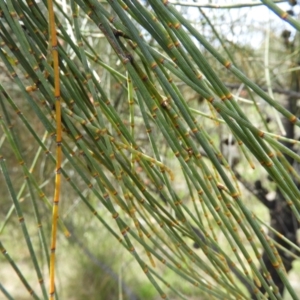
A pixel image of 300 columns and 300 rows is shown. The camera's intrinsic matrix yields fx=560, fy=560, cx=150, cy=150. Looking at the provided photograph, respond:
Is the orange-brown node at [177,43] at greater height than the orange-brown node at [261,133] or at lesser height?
greater

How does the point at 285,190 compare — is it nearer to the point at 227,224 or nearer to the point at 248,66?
the point at 227,224

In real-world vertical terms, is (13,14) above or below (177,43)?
above

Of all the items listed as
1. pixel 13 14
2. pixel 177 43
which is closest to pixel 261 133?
pixel 177 43

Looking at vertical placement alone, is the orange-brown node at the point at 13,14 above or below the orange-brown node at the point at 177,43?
above

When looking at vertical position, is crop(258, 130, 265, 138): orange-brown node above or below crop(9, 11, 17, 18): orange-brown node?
below

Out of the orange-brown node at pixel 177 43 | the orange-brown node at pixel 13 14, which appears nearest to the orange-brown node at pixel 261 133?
the orange-brown node at pixel 177 43

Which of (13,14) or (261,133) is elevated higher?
(13,14)

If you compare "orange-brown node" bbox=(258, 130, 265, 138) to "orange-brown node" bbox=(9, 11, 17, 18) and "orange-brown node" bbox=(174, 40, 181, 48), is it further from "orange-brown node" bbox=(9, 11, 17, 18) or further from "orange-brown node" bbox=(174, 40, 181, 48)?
"orange-brown node" bbox=(9, 11, 17, 18)

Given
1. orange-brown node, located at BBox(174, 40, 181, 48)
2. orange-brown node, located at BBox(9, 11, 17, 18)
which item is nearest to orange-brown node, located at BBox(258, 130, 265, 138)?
orange-brown node, located at BBox(174, 40, 181, 48)

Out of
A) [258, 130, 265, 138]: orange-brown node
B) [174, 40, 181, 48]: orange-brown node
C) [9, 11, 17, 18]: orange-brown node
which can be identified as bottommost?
[258, 130, 265, 138]: orange-brown node

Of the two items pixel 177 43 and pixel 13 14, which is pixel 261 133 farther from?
pixel 13 14

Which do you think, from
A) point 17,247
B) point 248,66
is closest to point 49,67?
point 248,66

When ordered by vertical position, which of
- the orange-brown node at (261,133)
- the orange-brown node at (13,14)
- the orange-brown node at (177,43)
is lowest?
the orange-brown node at (261,133)

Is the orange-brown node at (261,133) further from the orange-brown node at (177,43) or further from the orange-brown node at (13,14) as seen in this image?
the orange-brown node at (13,14)
